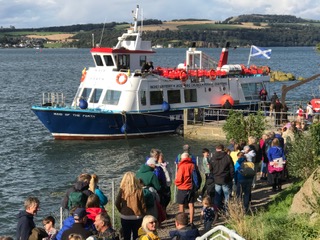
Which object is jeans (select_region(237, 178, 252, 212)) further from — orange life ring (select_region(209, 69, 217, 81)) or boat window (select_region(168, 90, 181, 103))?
orange life ring (select_region(209, 69, 217, 81))

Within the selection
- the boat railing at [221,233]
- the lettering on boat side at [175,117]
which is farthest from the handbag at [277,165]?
the lettering on boat side at [175,117]

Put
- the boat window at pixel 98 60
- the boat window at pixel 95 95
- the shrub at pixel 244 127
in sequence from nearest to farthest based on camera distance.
A: 1. the shrub at pixel 244 127
2. the boat window at pixel 95 95
3. the boat window at pixel 98 60

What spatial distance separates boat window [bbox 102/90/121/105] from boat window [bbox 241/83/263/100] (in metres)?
7.91

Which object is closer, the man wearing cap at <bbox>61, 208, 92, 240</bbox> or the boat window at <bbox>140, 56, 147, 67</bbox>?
the man wearing cap at <bbox>61, 208, 92, 240</bbox>

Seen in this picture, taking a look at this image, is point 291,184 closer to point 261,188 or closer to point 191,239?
point 261,188

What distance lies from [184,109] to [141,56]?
11.0ft

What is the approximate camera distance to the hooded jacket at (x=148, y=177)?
34.8ft

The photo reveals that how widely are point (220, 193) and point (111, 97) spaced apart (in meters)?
16.6

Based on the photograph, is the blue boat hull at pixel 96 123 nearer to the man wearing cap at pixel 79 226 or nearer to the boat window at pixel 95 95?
the boat window at pixel 95 95

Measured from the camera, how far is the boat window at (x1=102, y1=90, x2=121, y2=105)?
28.1 m

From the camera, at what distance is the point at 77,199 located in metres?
9.17

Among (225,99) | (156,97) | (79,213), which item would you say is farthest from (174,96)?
(79,213)

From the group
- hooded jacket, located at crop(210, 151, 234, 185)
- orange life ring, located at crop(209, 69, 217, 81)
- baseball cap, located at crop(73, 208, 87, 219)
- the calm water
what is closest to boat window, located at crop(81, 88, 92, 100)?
the calm water

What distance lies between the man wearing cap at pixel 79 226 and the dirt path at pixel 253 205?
10.3 feet
